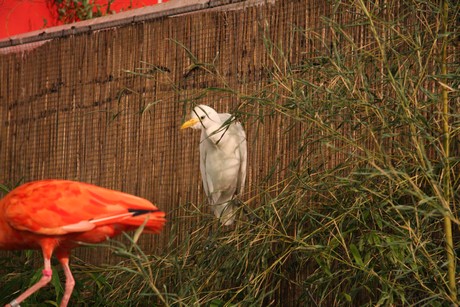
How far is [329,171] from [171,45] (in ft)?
5.61

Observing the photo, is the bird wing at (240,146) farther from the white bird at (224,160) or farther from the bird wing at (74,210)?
the bird wing at (74,210)

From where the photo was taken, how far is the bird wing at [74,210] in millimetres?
2977

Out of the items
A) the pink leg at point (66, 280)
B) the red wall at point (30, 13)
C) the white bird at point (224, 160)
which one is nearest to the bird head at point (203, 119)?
the white bird at point (224, 160)

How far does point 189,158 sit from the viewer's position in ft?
14.9

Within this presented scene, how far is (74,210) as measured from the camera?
2982 mm

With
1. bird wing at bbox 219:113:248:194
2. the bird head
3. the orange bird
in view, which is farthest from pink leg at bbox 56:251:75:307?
bird wing at bbox 219:113:248:194

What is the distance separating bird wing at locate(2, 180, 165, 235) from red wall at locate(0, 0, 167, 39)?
3.49 meters

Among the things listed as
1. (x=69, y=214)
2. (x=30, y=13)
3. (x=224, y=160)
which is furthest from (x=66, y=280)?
(x=30, y=13)

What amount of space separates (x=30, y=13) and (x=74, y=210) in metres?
3.86

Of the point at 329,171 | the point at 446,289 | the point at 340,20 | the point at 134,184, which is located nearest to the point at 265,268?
the point at 329,171

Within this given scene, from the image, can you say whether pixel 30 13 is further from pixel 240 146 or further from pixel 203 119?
pixel 203 119

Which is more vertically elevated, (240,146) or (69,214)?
(240,146)

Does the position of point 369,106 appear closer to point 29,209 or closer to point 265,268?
point 265,268

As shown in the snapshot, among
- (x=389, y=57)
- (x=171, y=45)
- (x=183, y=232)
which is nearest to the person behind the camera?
(x=389, y=57)
